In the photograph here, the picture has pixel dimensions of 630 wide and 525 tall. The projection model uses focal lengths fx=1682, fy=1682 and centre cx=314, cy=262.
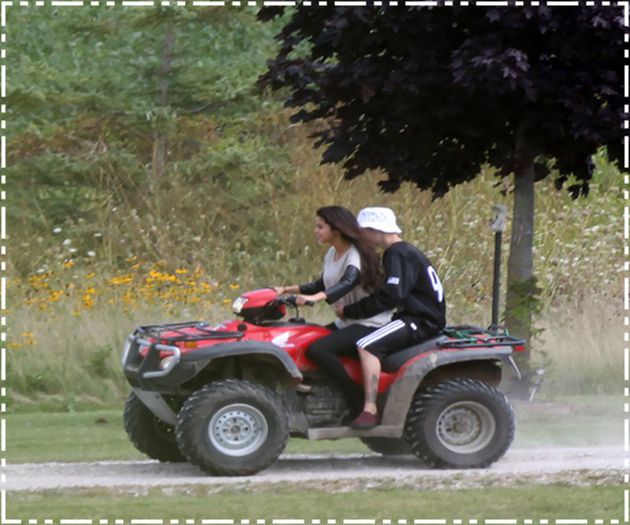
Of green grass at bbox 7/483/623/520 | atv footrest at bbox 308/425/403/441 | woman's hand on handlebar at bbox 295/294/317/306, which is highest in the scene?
woman's hand on handlebar at bbox 295/294/317/306

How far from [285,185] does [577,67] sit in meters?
11.0

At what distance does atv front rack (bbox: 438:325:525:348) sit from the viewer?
10.6 m

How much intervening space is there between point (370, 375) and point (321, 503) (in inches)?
59.7

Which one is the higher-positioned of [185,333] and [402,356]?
[185,333]

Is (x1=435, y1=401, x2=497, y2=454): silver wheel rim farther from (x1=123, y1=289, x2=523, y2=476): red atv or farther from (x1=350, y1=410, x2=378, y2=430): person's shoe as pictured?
(x1=350, y1=410, x2=378, y2=430): person's shoe

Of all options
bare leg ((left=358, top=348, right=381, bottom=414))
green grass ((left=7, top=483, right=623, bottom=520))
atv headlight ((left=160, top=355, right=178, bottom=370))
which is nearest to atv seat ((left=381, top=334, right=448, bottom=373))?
bare leg ((left=358, top=348, right=381, bottom=414))

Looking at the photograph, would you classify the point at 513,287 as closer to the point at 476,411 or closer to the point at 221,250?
the point at 476,411

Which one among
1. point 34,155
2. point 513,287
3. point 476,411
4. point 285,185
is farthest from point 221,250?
point 476,411

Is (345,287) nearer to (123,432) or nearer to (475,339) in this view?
(475,339)

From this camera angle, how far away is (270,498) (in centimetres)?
923

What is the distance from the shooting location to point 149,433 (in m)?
11.0

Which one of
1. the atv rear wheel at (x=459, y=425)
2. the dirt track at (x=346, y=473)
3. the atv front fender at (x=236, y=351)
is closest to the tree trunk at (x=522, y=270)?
the dirt track at (x=346, y=473)

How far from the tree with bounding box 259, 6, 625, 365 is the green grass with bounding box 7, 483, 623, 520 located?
4.26 m

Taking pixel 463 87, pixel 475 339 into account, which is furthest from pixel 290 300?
pixel 463 87
